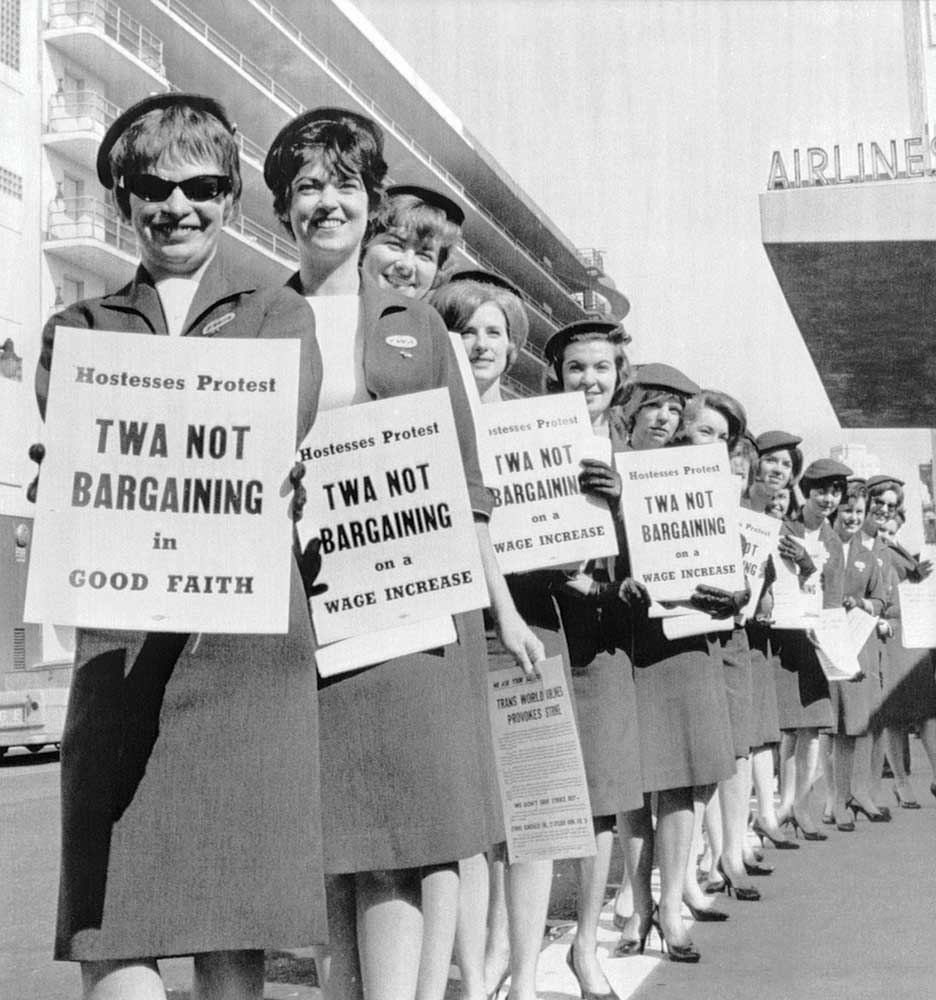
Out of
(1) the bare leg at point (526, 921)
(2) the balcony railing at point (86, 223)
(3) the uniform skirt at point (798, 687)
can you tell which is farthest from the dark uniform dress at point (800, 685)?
(2) the balcony railing at point (86, 223)

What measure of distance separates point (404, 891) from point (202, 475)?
98 cm

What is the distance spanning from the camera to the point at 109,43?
31.7 meters

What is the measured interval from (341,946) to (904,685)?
7674mm

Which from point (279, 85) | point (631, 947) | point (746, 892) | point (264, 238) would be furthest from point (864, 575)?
point (279, 85)

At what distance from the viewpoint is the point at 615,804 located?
457 cm

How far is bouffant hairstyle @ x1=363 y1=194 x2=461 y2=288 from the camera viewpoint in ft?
13.4

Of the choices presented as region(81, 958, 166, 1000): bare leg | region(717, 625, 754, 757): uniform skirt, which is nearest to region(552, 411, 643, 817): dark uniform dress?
region(717, 625, 754, 757): uniform skirt

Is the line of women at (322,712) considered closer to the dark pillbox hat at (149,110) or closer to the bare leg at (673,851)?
the dark pillbox hat at (149,110)

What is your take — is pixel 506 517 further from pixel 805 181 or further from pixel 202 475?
pixel 805 181

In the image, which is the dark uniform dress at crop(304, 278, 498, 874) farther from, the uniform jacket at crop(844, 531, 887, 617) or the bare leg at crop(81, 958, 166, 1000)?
the uniform jacket at crop(844, 531, 887, 617)

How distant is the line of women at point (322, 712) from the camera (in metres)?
2.51

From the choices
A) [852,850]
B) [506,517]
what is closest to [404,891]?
[506,517]

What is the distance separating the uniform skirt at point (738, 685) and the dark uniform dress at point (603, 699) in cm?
190

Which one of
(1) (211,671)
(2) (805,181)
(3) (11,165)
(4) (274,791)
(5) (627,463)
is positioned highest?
(3) (11,165)
